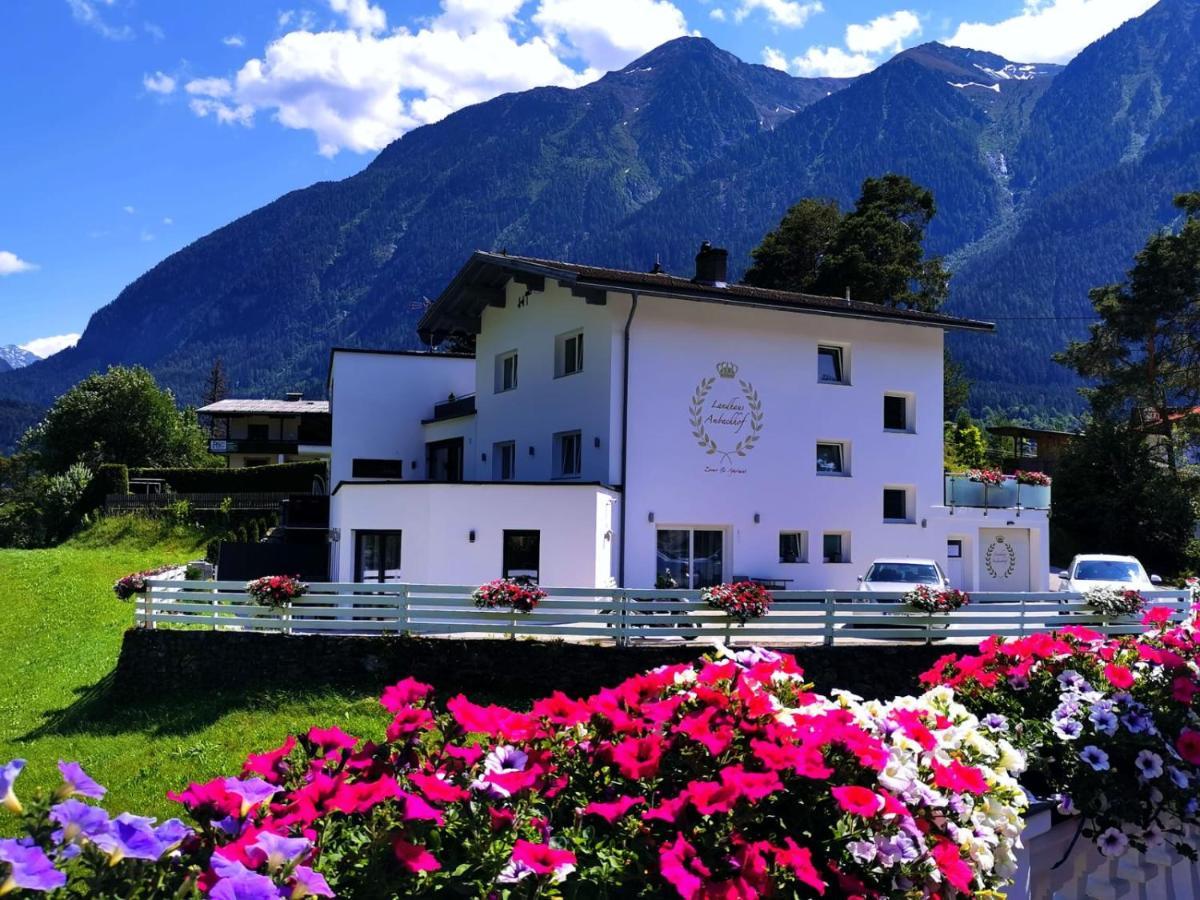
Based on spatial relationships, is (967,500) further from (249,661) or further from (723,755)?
(723,755)

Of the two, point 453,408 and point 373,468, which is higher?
point 453,408

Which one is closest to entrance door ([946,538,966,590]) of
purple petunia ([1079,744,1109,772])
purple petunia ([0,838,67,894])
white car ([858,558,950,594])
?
white car ([858,558,950,594])

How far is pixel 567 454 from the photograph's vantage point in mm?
23516

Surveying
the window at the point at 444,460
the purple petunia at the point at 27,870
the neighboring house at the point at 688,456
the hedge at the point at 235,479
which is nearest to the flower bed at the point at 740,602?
the neighboring house at the point at 688,456

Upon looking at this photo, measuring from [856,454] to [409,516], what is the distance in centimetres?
1118

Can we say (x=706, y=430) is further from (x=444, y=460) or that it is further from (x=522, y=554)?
(x=444, y=460)

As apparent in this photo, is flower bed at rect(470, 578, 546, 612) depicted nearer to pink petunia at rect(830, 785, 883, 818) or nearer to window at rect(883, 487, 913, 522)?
window at rect(883, 487, 913, 522)

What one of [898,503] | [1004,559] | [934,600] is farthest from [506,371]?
[1004,559]

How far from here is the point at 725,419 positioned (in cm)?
2219

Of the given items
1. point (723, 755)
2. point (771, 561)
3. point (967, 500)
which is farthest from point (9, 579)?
point (723, 755)

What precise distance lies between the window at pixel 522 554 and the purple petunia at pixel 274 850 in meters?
17.6

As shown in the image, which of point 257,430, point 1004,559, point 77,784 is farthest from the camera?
point 257,430

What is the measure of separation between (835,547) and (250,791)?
2220cm

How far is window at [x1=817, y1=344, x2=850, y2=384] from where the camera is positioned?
24.0 metres
